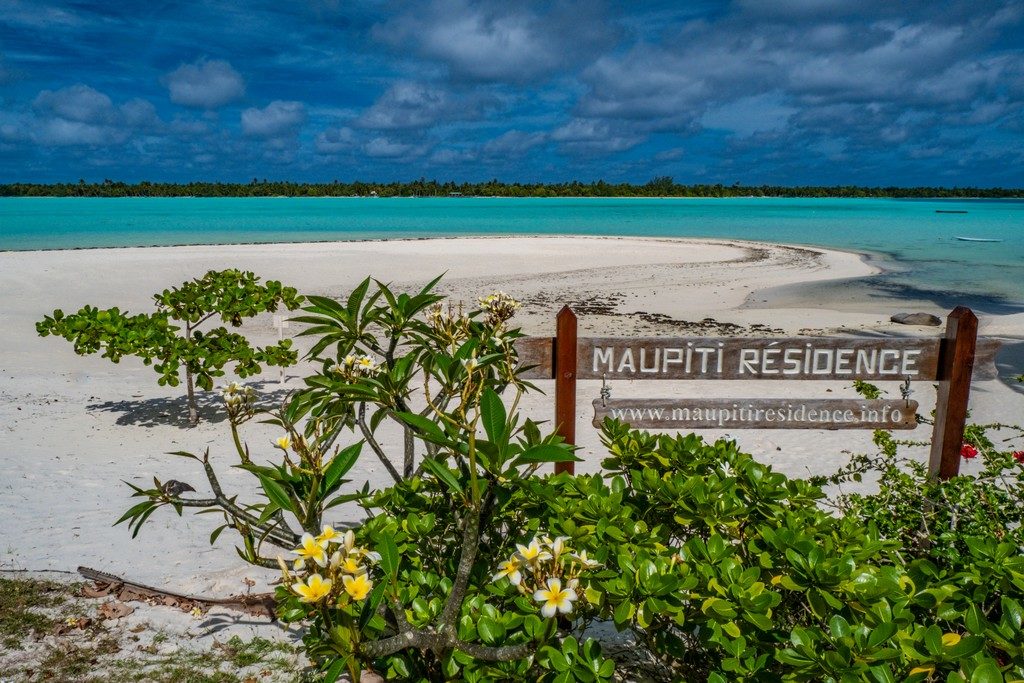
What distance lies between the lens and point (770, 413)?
12.3 ft

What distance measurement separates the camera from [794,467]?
563cm

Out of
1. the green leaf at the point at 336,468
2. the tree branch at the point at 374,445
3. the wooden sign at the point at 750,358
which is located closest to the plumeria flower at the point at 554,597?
the green leaf at the point at 336,468

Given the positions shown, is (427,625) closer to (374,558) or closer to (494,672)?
(494,672)

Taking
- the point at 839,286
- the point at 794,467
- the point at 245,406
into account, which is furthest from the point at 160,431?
the point at 839,286

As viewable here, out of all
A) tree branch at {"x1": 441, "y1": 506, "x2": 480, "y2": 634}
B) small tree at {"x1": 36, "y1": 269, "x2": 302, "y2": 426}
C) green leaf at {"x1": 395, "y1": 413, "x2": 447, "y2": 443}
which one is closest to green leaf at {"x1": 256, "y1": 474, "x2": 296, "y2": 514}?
green leaf at {"x1": 395, "y1": 413, "x2": 447, "y2": 443}

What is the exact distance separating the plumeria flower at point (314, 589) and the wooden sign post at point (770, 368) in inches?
93.0

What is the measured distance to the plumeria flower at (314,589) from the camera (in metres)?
1.32

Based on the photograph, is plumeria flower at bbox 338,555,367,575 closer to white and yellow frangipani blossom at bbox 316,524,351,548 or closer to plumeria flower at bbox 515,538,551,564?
white and yellow frangipani blossom at bbox 316,524,351,548

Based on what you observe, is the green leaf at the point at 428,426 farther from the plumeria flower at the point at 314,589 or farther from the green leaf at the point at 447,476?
the plumeria flower at the point at 314,589

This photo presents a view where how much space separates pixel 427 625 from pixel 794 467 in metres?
4.47

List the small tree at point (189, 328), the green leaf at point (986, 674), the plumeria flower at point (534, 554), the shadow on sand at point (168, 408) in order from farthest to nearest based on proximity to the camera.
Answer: the shadow on sand at point (168, 408) → the small tree at point (189, 328) → the plumeria flower at point (534, 554) → the green leaf at point (986, 674)

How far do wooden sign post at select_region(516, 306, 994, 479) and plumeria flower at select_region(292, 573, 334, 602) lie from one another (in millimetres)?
2361

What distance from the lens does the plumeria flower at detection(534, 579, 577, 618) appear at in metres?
1.50

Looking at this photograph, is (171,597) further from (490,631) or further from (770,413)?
(770,413)
